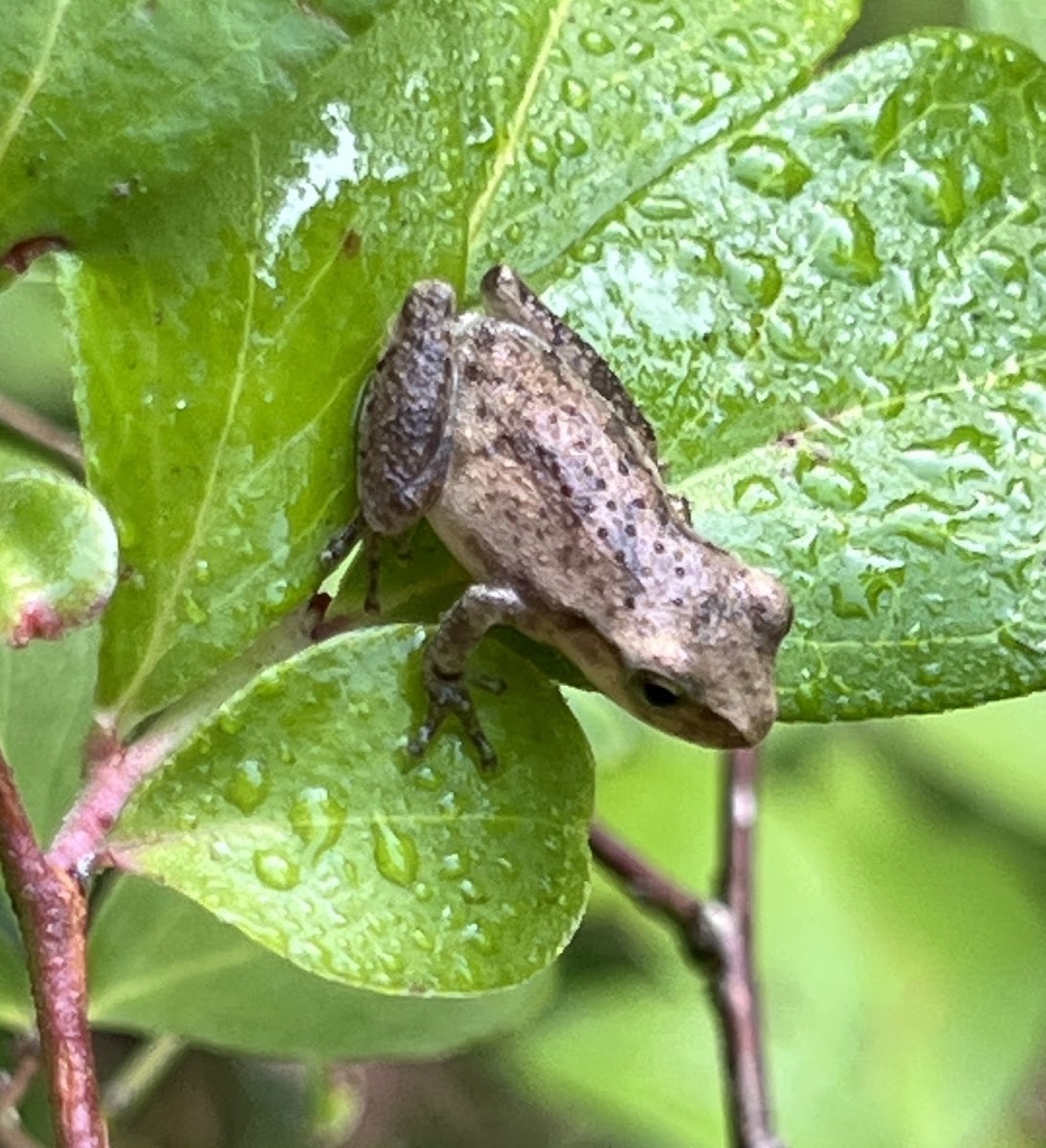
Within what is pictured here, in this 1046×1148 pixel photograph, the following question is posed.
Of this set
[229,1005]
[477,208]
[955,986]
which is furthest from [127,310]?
[955,986]

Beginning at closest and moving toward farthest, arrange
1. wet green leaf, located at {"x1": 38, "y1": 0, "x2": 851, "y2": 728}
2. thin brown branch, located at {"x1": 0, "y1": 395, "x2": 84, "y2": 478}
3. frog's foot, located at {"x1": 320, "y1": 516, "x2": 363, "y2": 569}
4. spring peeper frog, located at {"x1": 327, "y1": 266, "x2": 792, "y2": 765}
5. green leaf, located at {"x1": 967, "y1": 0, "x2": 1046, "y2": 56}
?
wet green leaf, located at {"x1": 38, "y1": 0, "x2": 851, "y2": 728}
frog's foot, located at {"x1": 320, "y1": 516, "x2": 363, "y2": 569}
green leaf, located at {"x1": 967, "y1": 0, "x2": 1046, "y2": 56}
spring peeper frog, located at {"x1": 327, "y1": 266, "x2": 792, "y2": 765}
thin brown branch, located at {"x1": 0, "y1": 395, "x2": 84, "y2": 478}

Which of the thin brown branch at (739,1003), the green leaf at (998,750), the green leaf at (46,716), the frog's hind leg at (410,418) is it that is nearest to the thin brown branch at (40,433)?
the green leaf at (46,716)

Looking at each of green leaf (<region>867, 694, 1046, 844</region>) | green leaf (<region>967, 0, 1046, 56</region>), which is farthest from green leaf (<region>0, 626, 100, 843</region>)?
green leaf (<region>867, 694, 1046, 844</region>)

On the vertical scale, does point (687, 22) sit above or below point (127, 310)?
above

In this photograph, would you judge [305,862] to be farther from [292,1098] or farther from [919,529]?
[292,1098]

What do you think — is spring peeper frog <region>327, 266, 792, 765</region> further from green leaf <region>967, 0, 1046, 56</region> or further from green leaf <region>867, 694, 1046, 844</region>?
green leaf <region>867, 694, 1046, 844</region>

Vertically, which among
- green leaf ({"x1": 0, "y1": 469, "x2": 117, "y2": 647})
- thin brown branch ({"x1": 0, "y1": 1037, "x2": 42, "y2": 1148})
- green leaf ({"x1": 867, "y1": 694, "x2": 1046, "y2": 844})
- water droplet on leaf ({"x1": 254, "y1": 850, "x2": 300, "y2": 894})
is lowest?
green leaf ({"x1": 867, "y1": 694, "x2": 1046, "y2": 844})
